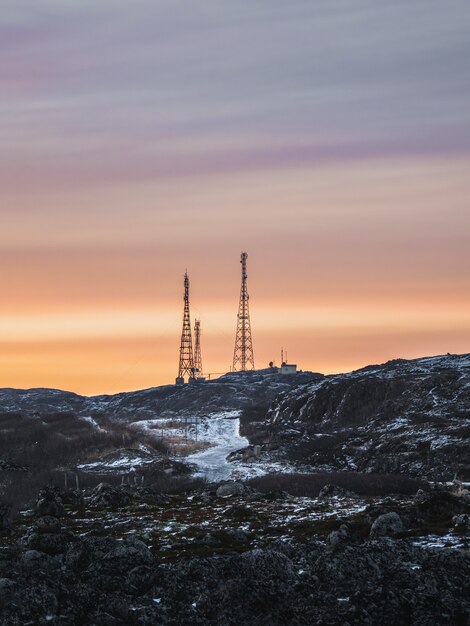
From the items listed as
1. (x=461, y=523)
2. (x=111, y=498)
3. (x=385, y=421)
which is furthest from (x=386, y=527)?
(x=385, y=421)

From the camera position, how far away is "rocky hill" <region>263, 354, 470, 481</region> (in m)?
106


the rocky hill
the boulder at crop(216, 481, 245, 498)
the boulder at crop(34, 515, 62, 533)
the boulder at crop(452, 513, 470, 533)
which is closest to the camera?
the boulder at crop(452, 513, 470, 533)

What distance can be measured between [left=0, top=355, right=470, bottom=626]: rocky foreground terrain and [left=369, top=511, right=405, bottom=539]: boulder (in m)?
0.08

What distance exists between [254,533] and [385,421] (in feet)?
291

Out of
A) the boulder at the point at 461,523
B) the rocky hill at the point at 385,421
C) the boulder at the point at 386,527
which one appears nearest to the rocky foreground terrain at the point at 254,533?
the boulder at the point at 386,527

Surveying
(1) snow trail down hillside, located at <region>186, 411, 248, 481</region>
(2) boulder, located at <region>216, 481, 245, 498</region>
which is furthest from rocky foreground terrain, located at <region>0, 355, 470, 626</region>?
(1) snow trail down hillside, located at <region>186, 411, 248, 481</region>

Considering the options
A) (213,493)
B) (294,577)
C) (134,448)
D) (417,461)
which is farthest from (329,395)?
(294,577)

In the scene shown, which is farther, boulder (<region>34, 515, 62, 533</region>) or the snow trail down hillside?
the snow trail down hillside

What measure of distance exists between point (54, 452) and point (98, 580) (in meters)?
103

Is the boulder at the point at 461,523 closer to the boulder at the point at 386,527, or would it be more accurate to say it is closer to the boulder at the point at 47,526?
the boulder at the point at 386,527

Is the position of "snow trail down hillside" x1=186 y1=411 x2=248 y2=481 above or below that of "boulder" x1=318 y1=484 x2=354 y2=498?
above

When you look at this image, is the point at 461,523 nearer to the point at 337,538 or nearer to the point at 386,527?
the point at 386,527

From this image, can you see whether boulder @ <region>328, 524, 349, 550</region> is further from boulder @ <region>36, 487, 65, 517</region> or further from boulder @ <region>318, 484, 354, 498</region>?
boulder @ <region>36, 487, 65, 517</region>

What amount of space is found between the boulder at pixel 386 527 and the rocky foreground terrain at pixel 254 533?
76 mm
